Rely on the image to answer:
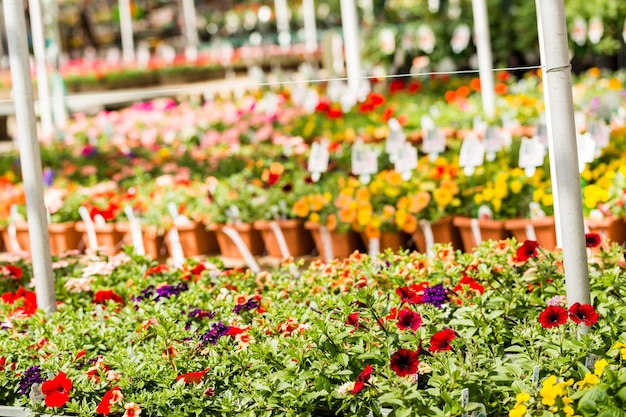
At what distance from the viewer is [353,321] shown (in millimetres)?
2494

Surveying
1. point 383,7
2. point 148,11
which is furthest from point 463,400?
point 148,11

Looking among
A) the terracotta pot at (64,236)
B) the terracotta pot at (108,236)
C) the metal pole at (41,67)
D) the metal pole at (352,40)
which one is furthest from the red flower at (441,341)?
the metal pole at (41,67)

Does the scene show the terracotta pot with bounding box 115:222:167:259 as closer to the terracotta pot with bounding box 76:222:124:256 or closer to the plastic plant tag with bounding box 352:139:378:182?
the terracotta pot with bounding box 76:222:124:256

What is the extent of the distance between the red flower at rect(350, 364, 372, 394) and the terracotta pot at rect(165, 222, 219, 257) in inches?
117

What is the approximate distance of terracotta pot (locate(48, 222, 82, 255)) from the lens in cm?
555

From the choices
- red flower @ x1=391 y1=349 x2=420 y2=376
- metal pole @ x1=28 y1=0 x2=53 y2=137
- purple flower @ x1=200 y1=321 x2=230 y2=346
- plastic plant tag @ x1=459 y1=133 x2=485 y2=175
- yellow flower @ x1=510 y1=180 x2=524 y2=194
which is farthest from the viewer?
metal pole @ x1=28 y1=0 x2=53 y2=137

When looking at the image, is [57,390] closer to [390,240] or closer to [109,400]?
[109,400]

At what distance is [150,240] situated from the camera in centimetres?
523

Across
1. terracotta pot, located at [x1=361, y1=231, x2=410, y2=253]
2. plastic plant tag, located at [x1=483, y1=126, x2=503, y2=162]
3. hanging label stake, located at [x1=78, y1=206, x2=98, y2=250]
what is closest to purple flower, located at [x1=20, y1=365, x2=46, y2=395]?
terracotta pot, located at [x1=361, y1=231, x2=410, y2=253]

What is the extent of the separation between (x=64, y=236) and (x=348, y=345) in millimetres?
3439

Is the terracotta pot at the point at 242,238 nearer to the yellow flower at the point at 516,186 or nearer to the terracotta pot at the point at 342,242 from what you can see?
the terracotta pot at the point at 342,242

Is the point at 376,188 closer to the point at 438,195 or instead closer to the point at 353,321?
the point at 438,195

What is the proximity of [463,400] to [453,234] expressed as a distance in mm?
2480

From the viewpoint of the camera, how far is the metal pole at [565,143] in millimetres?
2508
